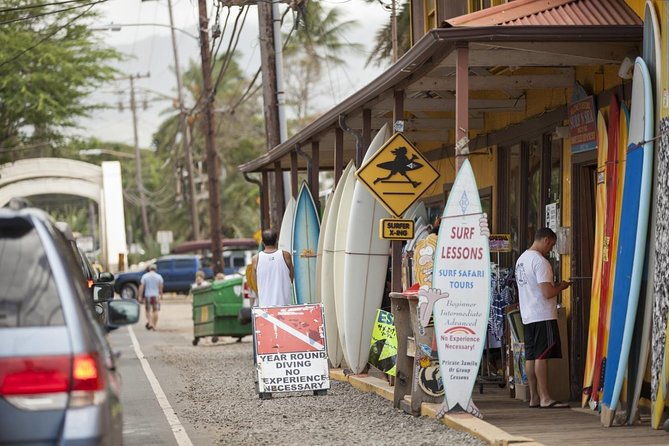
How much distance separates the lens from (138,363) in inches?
822

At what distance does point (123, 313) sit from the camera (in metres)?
7.70

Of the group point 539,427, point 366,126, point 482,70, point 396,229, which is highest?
point 482,70

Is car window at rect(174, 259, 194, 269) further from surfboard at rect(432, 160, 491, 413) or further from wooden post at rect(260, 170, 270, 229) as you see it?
surfboard at rect(432, 160, 491, 413)

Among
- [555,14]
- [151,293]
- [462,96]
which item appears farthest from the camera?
[151,293]

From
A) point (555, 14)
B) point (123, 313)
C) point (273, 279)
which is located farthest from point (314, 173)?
point (123, 313)

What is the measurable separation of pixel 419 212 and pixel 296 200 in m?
3.27

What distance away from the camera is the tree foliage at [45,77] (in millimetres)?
46500

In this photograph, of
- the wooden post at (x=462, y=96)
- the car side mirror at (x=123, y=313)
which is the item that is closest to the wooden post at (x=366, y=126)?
the wooden post at (x=462, y=96)

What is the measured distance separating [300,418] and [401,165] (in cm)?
302

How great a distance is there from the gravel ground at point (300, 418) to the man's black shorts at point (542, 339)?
141 centimetres

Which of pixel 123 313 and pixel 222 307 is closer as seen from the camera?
pixel 123 313

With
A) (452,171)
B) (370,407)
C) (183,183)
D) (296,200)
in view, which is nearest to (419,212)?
(452,171)

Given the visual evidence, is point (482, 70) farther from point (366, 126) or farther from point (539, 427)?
point (539, 427)

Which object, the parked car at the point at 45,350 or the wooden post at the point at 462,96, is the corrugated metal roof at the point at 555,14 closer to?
the wooden post at the point at 462,96
